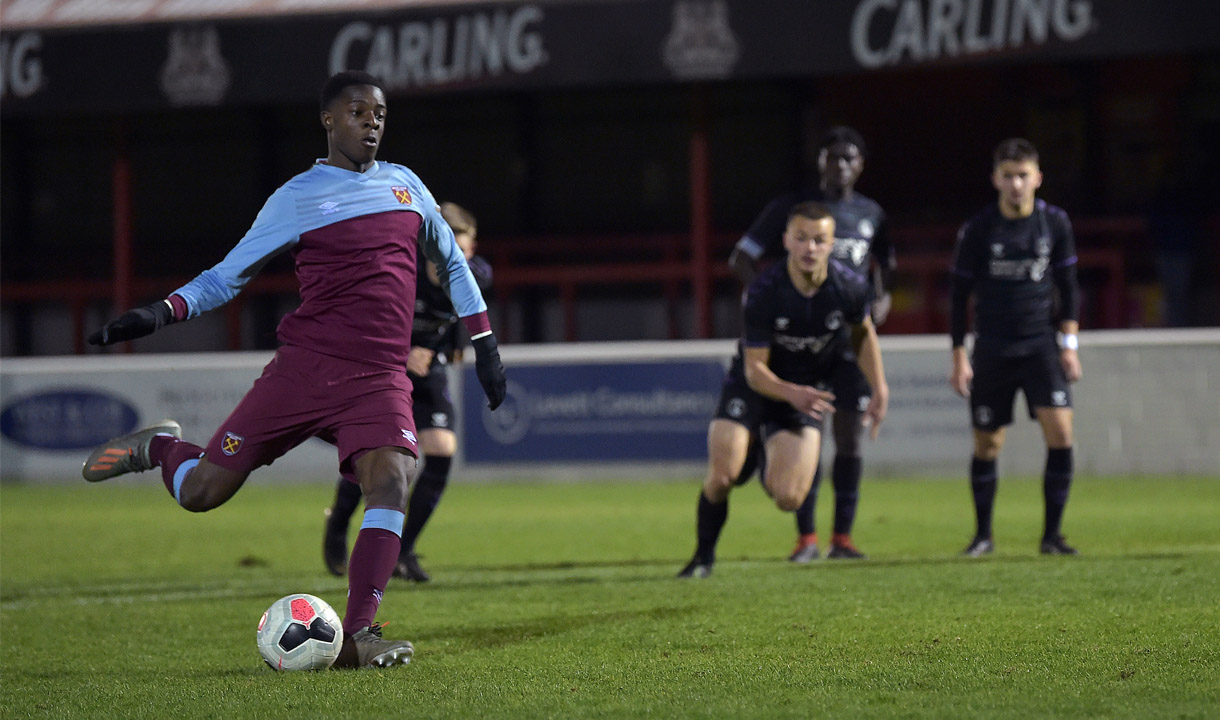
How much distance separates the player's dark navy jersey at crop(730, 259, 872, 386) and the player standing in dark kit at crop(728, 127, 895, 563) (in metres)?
0.62

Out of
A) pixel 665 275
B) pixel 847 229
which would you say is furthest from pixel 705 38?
pixel 847 229

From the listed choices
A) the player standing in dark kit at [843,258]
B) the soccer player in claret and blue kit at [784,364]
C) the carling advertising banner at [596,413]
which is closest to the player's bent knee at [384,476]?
the soccer player in claret and blue kit at [784,364]

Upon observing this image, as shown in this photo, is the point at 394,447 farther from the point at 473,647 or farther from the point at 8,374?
the point at 8,374

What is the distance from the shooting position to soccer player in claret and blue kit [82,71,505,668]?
4887 mm

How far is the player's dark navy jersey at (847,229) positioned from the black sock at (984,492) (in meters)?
1.11

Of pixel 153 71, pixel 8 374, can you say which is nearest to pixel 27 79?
pixel 153 71

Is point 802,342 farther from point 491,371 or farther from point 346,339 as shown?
point 346,339

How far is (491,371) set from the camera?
5.05 meters

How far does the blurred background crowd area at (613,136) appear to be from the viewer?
45.8 ft

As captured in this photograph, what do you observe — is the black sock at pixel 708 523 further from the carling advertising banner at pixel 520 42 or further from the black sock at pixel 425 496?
the carling advertising banner at pixel 520 42

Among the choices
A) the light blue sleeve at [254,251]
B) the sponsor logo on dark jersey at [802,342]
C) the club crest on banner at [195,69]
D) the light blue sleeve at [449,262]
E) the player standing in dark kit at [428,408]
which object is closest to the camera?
the light blue sleeve at [254,251]

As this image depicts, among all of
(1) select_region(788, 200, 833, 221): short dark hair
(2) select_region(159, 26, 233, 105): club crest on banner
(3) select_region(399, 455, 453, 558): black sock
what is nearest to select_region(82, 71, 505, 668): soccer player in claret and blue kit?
(1) select_region(788, 200, 833, 221): short dark hair

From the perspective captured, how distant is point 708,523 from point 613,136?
46.1ft

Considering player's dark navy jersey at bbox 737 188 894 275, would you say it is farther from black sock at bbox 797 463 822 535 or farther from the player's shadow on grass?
the player's shadow on grass
